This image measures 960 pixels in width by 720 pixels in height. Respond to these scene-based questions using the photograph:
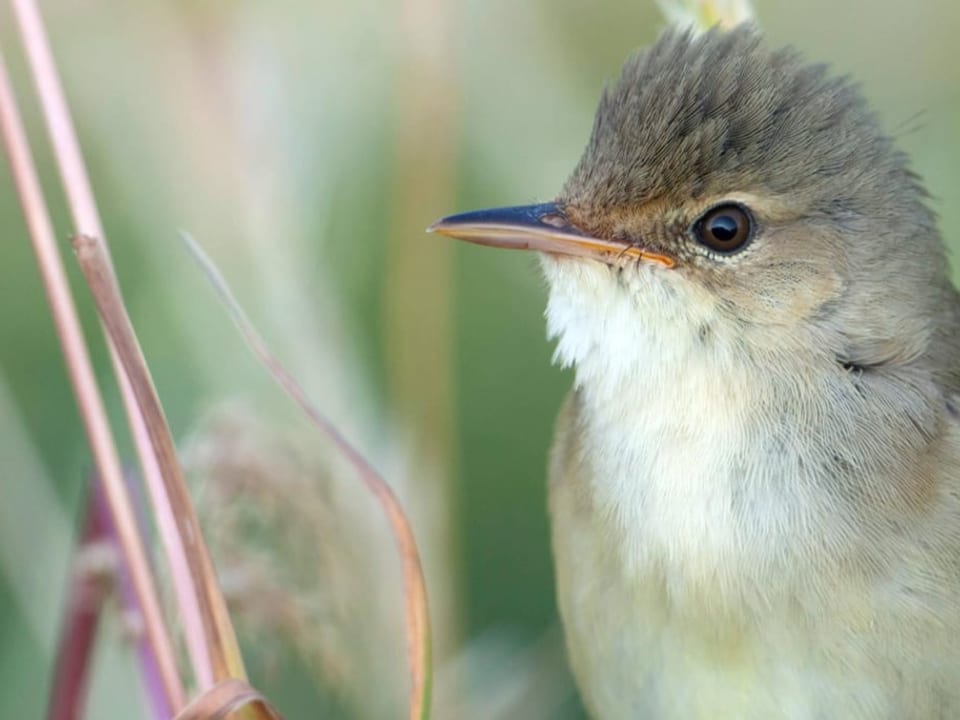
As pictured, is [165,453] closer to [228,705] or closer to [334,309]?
[228,705]

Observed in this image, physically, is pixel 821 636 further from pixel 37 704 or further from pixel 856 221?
pixel 37 704

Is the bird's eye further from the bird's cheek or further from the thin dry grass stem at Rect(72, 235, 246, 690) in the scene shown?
the thin dry grass stem at Rect(72, 235, 246, 690)

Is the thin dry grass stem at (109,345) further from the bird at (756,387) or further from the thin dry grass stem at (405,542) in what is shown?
the bird at (756,387)

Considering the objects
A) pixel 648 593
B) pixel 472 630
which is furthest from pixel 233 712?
pixel 472 630

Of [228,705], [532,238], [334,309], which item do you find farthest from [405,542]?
[334,309]

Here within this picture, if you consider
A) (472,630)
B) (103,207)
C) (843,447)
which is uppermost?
(103,207)

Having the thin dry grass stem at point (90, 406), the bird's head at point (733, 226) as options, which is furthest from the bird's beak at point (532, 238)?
the thin dry grass stem at point (90, 406)
